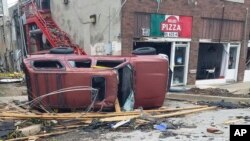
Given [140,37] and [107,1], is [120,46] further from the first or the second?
[107,1]

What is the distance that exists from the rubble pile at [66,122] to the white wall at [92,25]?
6305 millimetres

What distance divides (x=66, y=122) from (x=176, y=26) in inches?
363

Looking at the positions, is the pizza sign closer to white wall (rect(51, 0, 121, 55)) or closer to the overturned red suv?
white wall (rect(51, 0, 121, 55))

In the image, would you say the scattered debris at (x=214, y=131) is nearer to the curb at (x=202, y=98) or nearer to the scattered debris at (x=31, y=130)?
the scattered debris at (x=31, y=130)

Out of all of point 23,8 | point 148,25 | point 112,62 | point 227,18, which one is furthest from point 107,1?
point 23,8

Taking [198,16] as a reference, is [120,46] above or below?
below

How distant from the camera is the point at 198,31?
15289 mm

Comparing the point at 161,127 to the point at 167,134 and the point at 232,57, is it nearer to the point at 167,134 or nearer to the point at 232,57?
the point at 167,134

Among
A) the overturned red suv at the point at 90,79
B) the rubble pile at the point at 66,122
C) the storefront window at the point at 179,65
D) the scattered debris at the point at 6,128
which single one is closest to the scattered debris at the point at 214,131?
the rubble pile at the point at 66,122

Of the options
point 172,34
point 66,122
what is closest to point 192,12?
point 172,34

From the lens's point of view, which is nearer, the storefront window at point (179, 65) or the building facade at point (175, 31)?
the building facade at point (175, 31)

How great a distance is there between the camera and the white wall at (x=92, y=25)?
1287 cm

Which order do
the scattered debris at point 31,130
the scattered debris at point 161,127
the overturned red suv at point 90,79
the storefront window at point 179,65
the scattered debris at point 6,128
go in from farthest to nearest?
1. the storefront window at point 179,65
2. the overturned red suv at point 90,79
3. the scattered debris at point 161,127
4. the scattered debris at point 31,130
5. the scattered debris at point 6,128

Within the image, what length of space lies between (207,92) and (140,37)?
153 inches
